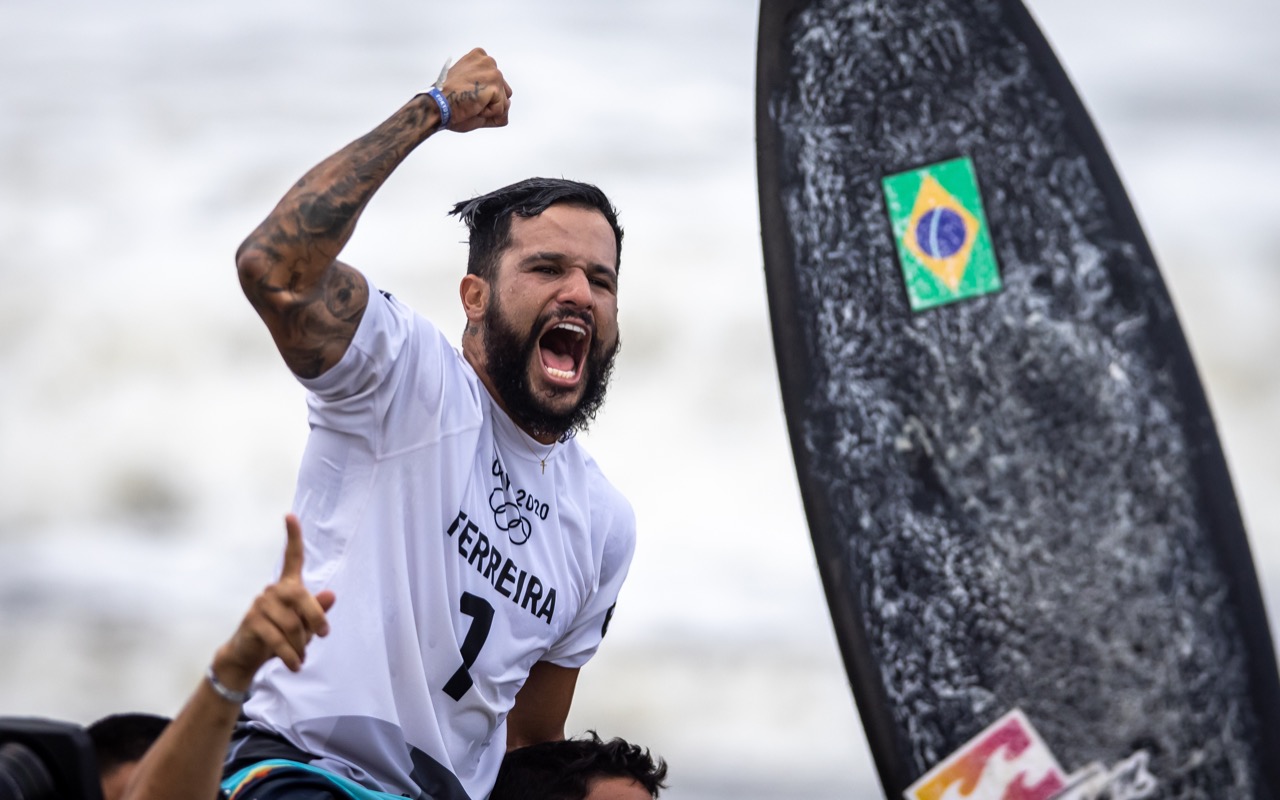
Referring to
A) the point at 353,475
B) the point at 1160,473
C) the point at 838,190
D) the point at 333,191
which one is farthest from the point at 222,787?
the point at 1160,473

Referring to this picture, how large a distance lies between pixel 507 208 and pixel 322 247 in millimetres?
978

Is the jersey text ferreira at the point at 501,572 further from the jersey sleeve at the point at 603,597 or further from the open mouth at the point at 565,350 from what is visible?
the open mouth at the point at 565,350

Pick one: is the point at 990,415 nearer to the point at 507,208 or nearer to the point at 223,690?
the point at 507,208

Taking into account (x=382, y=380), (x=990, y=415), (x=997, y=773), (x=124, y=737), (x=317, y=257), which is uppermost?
(x=317, y=257)

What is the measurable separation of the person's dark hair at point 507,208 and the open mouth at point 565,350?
23 centimetres

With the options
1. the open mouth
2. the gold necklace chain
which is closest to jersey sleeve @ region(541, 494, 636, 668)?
the gold necklace chain

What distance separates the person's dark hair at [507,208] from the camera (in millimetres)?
3936

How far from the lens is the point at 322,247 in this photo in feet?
10.1

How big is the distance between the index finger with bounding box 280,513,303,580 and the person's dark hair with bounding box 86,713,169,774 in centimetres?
50

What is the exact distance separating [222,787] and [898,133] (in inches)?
78.3

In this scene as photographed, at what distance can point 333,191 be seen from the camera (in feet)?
10.3

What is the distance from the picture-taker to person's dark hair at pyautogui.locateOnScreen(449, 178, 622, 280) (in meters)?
3.94

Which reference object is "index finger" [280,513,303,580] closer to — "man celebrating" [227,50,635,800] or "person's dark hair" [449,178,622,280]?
"man celebrating" [227,50,635,800]

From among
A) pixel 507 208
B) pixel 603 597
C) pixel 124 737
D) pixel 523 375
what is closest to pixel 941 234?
Answer: pixel 523 375
